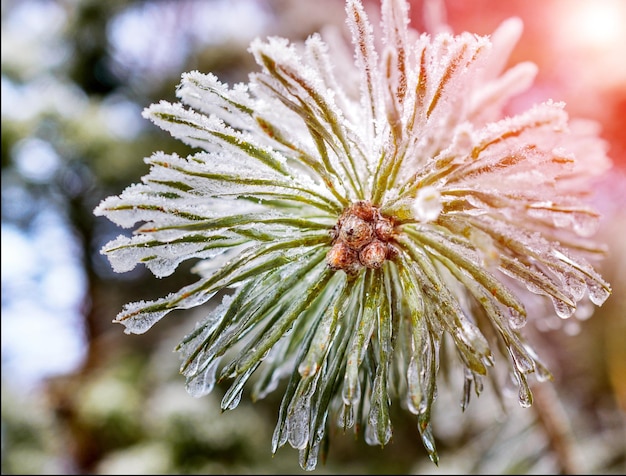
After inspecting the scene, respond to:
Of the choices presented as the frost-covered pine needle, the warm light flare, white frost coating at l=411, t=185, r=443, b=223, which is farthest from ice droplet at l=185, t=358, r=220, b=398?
the warm light flare

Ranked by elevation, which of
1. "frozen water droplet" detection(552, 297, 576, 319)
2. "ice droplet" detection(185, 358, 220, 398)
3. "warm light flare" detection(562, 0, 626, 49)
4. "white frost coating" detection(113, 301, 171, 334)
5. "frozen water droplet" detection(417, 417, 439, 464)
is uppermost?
"warm light flare" detection(562, 0, 626, 49)

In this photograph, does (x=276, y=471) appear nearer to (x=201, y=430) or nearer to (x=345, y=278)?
(x=201, y=430)

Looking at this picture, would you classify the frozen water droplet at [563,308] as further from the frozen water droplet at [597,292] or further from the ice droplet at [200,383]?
the ice droplet at [200,383]

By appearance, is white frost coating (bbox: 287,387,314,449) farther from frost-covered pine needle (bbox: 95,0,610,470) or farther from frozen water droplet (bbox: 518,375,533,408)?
frozen water droplet (bbox: 518,375,533,408)

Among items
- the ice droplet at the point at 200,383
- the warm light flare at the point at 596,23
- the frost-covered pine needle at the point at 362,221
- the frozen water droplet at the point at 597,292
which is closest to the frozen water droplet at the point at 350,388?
the frost-covered pine needle at the point at 362,221

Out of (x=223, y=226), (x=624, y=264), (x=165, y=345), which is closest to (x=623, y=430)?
(x=624, y=264)
